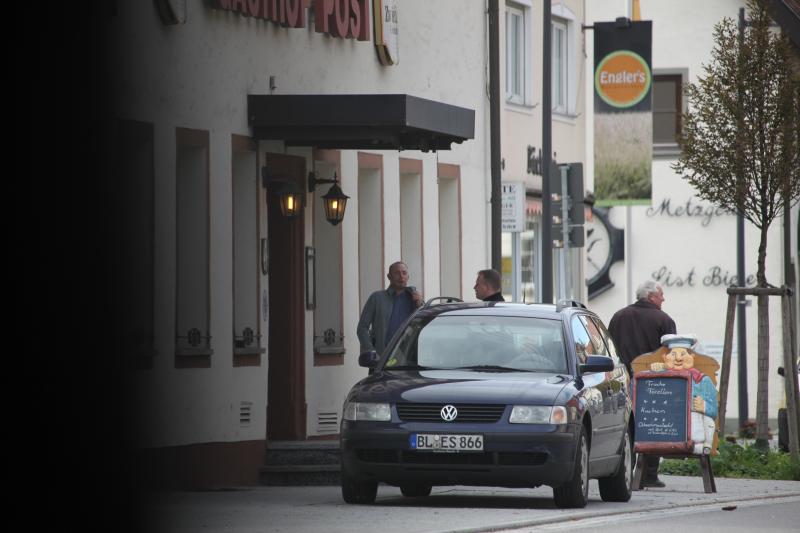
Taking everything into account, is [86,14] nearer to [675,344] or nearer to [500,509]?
[500,509]

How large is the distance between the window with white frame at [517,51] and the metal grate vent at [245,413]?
10131mm

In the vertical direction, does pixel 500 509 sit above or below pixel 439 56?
below

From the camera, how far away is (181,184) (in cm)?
2019

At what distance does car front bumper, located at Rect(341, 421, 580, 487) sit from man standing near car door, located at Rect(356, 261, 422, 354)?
440 cm

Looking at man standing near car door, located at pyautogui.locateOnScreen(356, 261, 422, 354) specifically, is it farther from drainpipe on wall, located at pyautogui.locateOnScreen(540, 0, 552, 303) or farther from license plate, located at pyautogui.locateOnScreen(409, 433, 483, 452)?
drainpipe on wall, located at pyautogui.locateOnScreen(540, 0, 552, 303)

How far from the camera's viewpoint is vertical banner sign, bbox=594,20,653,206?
2944 cm

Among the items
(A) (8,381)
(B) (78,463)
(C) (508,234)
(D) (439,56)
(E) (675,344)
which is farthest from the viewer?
(C) (508,234)

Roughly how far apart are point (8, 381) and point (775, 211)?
1105cm

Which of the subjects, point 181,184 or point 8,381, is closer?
point 8,381

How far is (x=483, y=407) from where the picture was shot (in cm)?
1633

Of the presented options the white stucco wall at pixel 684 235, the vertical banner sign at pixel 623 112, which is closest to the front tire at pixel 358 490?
the vertical banner sign at pixel 623 112

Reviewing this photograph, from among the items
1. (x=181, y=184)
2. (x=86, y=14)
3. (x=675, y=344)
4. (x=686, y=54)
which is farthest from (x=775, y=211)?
(x=686, y=54)

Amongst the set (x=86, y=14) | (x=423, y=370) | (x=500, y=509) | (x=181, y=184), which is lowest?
(x=500, y=509)

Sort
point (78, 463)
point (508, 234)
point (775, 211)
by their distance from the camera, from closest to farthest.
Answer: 1. point (78, 463)
2. point (775, 211)
3. point (508, 234)
